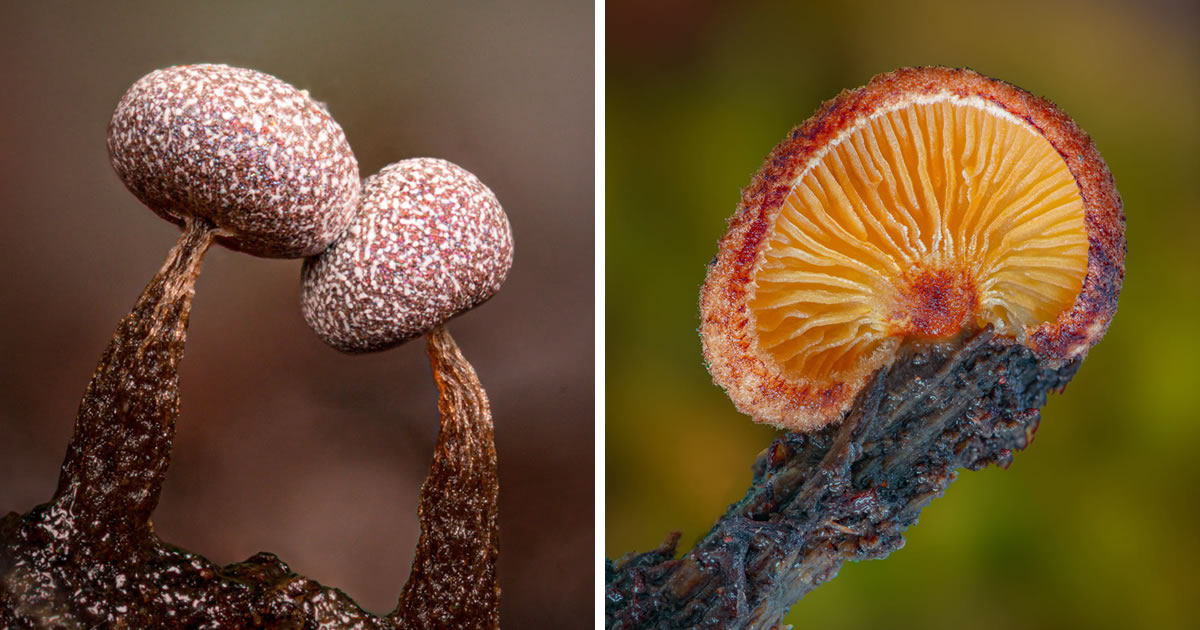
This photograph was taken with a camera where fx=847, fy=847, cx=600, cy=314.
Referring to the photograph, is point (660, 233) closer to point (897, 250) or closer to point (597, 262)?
point (597, 262)

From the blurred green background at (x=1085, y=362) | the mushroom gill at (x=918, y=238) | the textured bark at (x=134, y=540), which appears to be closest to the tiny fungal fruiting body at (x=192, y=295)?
the textured bark at (x=134, y=540)

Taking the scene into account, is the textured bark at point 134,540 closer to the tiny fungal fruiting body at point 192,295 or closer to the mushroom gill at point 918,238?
the tiny fungal fruiting body at point 192,295

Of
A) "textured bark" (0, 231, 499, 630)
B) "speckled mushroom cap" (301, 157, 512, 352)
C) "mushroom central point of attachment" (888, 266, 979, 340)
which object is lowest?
"textured bark" (0, 231, 499, 630)

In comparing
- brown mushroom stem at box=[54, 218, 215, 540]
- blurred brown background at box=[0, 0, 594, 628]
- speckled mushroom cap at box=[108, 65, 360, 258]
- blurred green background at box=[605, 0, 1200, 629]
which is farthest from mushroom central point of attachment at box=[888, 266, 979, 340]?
brown mushroom stem at box=[54, 218, 215, 540]

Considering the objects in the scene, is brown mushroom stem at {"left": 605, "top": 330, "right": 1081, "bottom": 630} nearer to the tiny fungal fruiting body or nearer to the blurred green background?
the blurred green background

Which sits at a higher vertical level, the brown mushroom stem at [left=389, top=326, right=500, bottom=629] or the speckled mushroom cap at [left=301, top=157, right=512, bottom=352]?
the speckled mushroom cap at [left=301, top=157, right=512, bottom=352]

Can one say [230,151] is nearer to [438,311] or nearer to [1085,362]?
[438,311]
